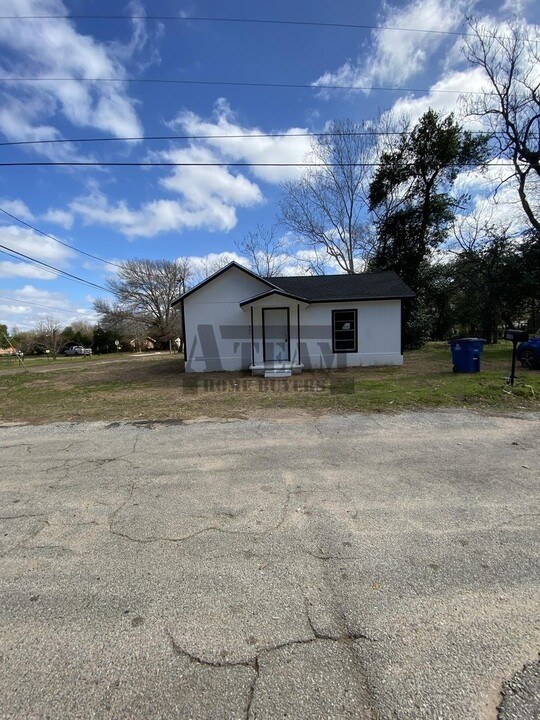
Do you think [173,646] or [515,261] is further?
[515,261]

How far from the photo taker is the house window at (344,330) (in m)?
13.6

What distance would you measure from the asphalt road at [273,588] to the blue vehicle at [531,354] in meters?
7.81

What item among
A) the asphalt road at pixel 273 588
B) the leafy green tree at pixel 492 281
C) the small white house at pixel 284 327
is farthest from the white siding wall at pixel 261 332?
the leafy green tree at pixel 492 281

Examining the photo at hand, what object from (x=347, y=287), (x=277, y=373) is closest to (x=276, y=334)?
(x=277, y=373)

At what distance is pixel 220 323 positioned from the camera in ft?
44.1

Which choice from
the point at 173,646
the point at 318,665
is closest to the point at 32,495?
the point at 173,646

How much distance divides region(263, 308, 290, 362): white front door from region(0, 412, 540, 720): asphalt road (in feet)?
30.5

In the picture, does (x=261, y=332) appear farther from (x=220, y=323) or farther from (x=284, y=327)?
(x=220, y=323)

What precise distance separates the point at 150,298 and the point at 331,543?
167ft

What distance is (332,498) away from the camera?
3283mm

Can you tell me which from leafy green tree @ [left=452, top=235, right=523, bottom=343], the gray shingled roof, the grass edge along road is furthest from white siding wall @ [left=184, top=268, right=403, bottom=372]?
leafy green tree @ [left=452, top=235, right=523, bottom=343]

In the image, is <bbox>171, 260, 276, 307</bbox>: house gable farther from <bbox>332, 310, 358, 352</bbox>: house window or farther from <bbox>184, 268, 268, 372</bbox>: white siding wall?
<bbox>332, 310, 358, 352</bbox>: house window

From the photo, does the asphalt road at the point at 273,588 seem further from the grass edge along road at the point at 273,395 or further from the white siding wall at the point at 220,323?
the white siding wall at the point at 220,323

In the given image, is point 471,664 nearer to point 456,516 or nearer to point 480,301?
point 456,516
